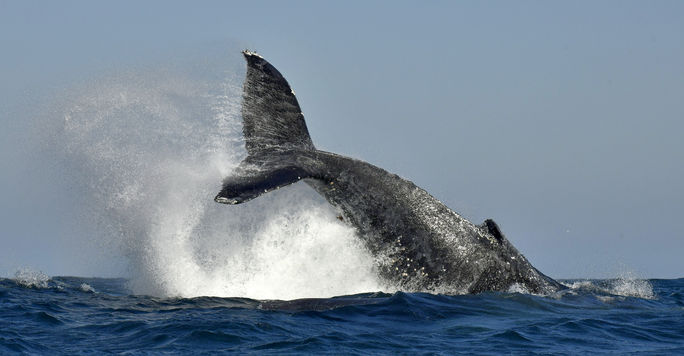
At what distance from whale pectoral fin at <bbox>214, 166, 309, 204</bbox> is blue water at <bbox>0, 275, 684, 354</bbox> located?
61.5 inches

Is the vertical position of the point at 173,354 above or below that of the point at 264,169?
below

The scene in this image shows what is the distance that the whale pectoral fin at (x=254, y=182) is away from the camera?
9.80 meters

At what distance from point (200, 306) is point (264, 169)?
84.0 inches

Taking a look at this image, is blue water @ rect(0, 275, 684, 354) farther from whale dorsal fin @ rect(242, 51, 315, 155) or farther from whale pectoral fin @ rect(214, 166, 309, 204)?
whale dorsal fin @ rect(242, 51, 315, 155)

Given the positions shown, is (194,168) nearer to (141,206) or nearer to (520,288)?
(141,206)

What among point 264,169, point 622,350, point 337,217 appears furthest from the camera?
point 337,217

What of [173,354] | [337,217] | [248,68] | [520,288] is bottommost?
[173,354]

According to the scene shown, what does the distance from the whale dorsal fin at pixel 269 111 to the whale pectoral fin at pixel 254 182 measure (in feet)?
4.02

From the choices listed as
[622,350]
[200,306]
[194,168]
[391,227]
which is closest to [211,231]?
[194,168]

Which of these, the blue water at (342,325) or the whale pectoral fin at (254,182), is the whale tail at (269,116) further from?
the blue water at (342,325)

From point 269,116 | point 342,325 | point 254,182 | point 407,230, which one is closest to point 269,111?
point 269,116

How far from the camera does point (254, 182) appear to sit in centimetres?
1041

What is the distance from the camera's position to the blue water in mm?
9422

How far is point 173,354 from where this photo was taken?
29.2ft
